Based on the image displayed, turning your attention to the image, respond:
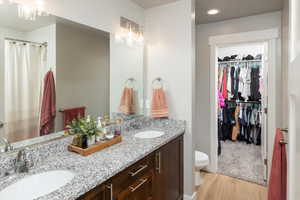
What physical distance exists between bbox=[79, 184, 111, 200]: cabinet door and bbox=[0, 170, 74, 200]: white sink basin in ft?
0.61

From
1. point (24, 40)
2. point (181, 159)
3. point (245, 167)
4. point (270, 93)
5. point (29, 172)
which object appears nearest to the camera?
point (29, 172)

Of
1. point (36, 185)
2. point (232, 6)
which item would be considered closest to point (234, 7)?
point (232, 6)

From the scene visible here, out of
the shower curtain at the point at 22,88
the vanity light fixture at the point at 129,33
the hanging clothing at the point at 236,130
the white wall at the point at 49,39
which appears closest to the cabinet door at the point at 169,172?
the shower curtain at the point at 22,88

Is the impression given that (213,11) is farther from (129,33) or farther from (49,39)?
(49,39)

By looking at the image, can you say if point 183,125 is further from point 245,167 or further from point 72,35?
point 245,167

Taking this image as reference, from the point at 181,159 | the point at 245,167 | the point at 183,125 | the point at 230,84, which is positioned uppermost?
the point at 230,84

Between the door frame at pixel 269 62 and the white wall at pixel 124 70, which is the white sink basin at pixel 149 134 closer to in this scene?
the white wall at pixel 124 70

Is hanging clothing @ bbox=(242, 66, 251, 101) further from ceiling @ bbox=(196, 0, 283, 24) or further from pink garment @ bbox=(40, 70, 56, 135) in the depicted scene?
pink garment @ bbox=(40, 70, 56, 135)

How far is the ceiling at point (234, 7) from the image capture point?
2.24 metres

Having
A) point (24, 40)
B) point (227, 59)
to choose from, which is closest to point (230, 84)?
point (227, 59)

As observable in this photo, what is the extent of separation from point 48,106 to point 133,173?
849mm

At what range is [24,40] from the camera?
1.30 metres

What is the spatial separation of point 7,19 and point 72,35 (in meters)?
0.47

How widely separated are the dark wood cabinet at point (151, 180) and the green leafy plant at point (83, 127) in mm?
461
